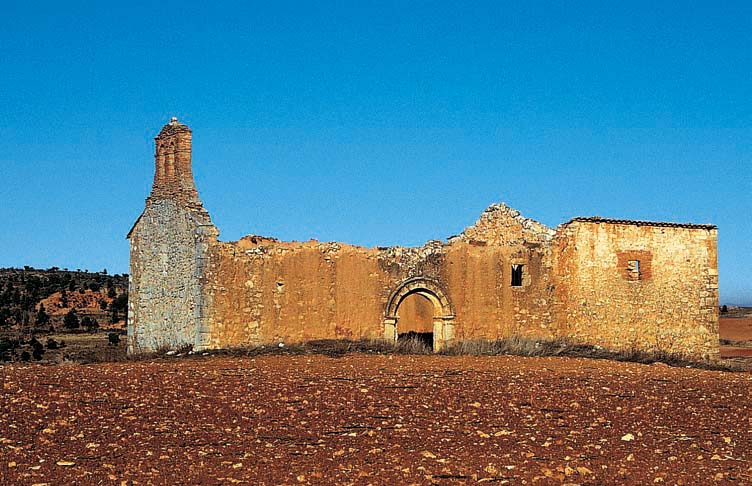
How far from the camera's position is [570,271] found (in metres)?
24.1

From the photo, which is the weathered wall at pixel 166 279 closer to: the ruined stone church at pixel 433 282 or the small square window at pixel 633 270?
the ruined stone church at pixel 433 282

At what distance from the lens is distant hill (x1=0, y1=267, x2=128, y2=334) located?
4556 centimetres

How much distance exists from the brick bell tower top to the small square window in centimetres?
1141

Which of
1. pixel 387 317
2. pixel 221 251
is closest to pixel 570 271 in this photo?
pixel 387 317

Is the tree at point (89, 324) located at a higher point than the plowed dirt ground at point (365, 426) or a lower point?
higher

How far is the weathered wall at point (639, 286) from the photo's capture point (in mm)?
24094

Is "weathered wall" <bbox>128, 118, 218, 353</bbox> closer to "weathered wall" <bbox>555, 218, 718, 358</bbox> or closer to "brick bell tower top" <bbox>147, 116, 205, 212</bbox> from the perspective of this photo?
"brick bell tower top" <bbox>147, 116, 205, 212</bbox>

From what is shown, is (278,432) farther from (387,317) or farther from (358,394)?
(387,317)

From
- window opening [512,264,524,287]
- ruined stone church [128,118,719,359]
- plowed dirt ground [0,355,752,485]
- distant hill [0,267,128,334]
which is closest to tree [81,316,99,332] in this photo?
distant hill [0,267,128,334]

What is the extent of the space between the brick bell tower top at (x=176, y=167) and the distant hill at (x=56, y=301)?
2306 centimetres

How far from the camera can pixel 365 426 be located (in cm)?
1222

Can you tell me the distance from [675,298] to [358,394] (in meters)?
13.5

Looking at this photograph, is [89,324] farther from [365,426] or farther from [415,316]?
[365,426]

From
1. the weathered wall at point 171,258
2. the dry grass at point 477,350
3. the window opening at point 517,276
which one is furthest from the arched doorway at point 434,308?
the weathered wall at point 171,258
